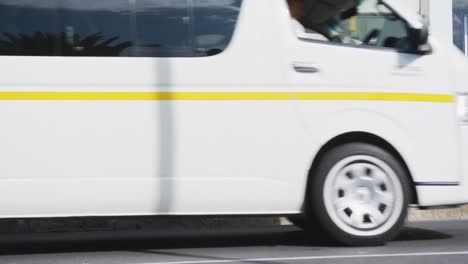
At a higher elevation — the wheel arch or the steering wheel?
the steering wheel

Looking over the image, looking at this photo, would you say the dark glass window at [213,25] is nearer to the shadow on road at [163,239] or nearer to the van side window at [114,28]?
the van side window at [114,28]

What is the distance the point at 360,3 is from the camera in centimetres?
888

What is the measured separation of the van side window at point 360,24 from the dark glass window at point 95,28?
1.40 m

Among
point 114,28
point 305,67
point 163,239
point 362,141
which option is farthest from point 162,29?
point 163,239

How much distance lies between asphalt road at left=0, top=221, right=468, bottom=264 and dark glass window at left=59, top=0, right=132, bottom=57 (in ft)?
4.95

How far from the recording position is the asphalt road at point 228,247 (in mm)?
8039

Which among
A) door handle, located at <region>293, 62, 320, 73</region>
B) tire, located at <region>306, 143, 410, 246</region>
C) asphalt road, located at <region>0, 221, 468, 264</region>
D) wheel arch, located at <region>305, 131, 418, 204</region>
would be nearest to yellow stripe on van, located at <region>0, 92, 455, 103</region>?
door handle, located at <region>293, 62, 320, 73</region>

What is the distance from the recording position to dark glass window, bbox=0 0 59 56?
326 inches

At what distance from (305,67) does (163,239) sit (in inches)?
89.4

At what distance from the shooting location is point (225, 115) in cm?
843

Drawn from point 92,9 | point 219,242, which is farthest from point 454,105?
point 92,9

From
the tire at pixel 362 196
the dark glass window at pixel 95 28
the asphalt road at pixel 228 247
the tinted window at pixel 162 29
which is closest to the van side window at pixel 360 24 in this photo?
the tire at pixel 362 196

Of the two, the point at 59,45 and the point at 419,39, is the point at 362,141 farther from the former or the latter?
the point at 59,45

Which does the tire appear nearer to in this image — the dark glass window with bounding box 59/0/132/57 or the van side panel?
the van side panel
